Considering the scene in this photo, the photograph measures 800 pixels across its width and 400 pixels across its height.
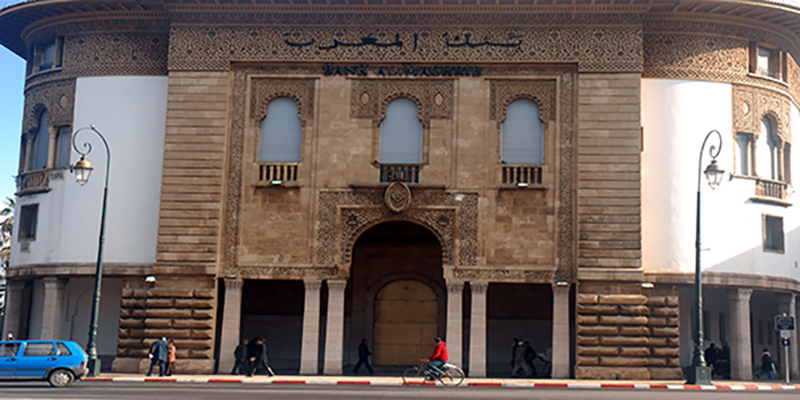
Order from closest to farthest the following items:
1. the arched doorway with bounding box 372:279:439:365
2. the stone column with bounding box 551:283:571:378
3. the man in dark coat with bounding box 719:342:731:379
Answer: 1. the stone column with bounding box 551:283:571:378
2. the man in dark coat with bounding box 719:342:731:379
3. the arched doorway with bounding box 372:279:439:365

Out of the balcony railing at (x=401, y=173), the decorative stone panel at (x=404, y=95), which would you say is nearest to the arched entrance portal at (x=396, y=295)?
the balcony railing at (x=401, y=173)

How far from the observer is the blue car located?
23.1 m

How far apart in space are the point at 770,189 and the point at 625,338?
8.19 metres

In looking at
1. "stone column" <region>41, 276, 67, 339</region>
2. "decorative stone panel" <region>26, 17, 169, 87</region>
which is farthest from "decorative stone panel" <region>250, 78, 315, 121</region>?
"stone column" <region>41, 276, 67, 339</region>

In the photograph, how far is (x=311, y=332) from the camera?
30.1m

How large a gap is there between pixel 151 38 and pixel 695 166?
19.3 metres

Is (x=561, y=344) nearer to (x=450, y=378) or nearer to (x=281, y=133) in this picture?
(x=450, y=378)

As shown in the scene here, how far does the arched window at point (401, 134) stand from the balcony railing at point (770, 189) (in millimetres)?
11875

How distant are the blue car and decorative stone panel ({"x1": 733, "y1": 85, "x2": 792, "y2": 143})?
73.2 feet

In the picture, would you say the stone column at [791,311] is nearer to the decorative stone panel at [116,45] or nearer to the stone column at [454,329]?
the stone column at [454,329]

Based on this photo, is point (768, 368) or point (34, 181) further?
point (34, 181)

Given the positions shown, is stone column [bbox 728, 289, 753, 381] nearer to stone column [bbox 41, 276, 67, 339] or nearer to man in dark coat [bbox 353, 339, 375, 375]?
man in dark coat [bbox 353, 339, 375, 375]

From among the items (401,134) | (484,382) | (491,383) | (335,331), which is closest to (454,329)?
(484,382)

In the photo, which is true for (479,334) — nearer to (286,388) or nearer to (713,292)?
(286,388)
